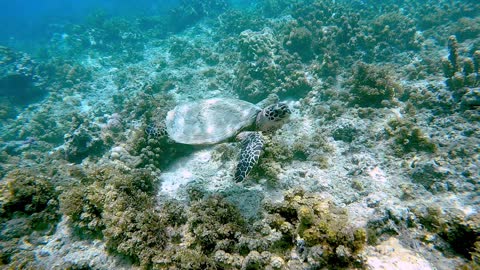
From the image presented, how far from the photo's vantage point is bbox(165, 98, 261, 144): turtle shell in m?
5.96

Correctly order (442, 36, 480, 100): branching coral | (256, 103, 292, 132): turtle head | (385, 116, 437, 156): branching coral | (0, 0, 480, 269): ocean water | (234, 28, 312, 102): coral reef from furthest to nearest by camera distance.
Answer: (234, 28, 312, 102): coral reef
(442, 36, 480, 100): branching coral
(385, 116, 437, 156): branching coral
(256, 103, 292, 132): turtle head
(0, 0, 480, 269): ocean water

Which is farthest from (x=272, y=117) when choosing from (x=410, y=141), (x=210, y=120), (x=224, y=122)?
(x=410, y=141)

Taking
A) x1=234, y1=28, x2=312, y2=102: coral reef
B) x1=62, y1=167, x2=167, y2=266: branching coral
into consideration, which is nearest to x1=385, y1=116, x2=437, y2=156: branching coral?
x1=234, y1=28, x2=312, y2=102: coral reef

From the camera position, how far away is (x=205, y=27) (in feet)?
69.8

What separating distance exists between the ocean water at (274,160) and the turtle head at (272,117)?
36 mm

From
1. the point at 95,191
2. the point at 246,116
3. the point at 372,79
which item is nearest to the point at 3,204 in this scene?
the point at 95,191

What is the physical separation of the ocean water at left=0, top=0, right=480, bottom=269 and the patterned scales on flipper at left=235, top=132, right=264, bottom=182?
0.10 feet

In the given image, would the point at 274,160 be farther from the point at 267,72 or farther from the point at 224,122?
the point at 267,72

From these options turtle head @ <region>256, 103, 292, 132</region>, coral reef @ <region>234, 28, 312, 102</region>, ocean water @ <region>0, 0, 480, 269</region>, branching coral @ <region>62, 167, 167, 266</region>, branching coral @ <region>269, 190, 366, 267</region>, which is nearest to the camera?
branching coral @ <region>269, 190, 366, 267</region>

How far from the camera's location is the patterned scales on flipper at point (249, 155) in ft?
15.8

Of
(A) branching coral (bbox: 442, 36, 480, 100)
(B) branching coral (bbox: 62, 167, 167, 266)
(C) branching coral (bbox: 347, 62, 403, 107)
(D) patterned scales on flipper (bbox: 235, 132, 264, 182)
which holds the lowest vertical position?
(B) branching coral (bbox: 62, 167, 167, 266)

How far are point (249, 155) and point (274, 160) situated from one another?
112cm

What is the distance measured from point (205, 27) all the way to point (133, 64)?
730 centimetres

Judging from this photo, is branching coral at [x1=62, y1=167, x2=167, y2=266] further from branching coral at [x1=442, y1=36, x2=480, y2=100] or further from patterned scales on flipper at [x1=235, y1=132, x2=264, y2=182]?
branching coral at [x1=442, y1=36, x2=480, y2=100]
